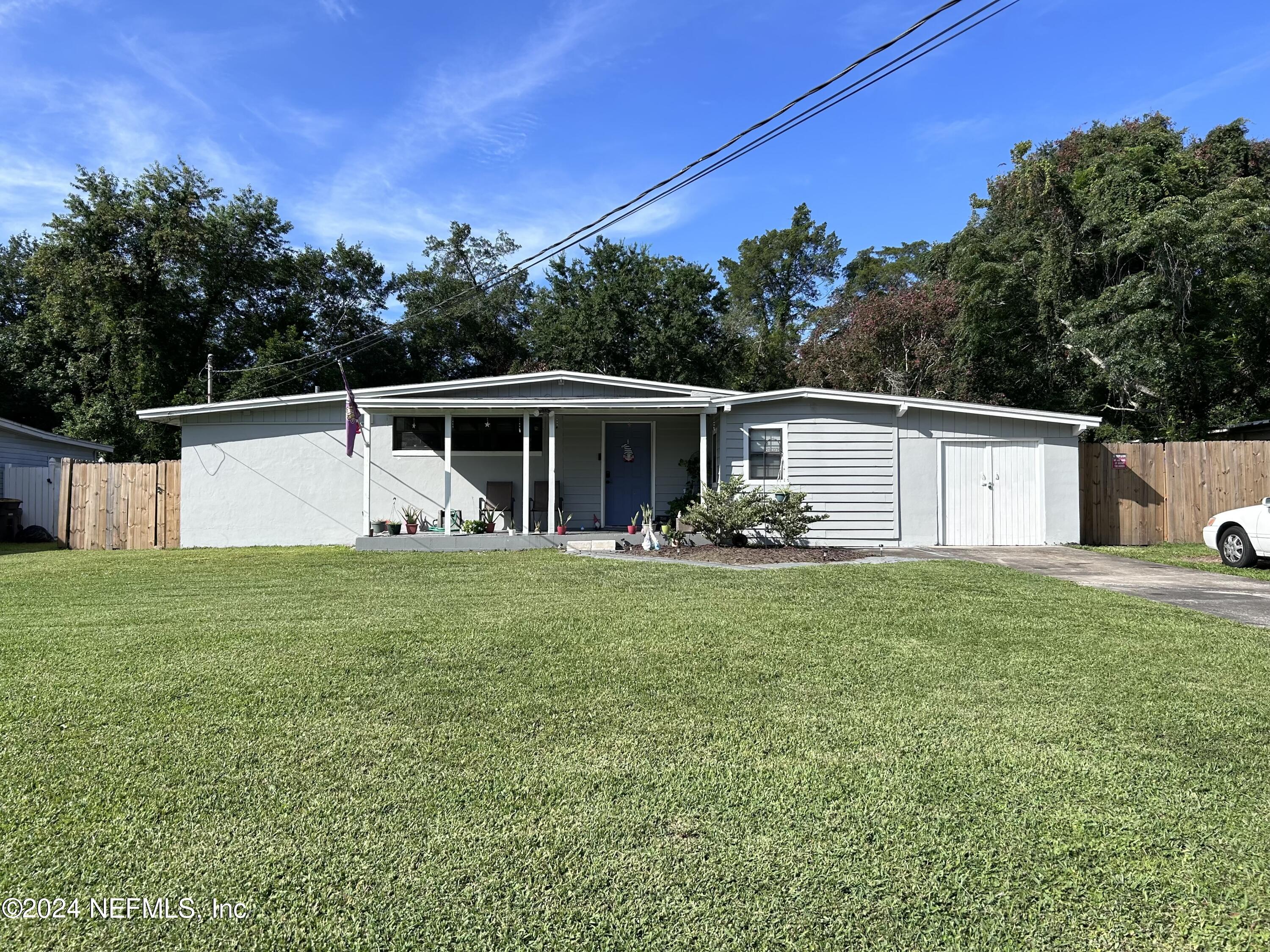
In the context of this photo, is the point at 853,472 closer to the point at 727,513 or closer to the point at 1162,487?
the point at 727,513

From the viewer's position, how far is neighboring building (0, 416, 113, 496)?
16.5m

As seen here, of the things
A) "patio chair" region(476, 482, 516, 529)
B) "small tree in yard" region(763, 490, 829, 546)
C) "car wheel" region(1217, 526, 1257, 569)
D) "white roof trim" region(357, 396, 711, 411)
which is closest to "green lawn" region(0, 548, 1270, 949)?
"car wheel" region(1217, 526, 1257, 569)

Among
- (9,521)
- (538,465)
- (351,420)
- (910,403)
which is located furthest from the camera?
(9,521)

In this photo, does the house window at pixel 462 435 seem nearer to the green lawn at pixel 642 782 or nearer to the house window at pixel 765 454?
the house window at pixel 765 454

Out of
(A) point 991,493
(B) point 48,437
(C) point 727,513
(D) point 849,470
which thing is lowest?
(C) point 727,513

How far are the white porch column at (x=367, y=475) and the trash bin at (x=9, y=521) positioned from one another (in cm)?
810

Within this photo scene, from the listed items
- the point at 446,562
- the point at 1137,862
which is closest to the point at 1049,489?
the point at 446,562

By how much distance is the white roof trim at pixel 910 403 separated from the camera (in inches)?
475

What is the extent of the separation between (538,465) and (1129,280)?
1467 cm

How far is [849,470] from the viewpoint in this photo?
12.5 meters

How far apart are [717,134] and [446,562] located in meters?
6.70

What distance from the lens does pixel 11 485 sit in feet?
50.2

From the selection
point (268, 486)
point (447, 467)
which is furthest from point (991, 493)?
point (268, 486)

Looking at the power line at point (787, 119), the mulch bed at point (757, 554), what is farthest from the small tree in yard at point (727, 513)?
the power line at point (787, 119)
